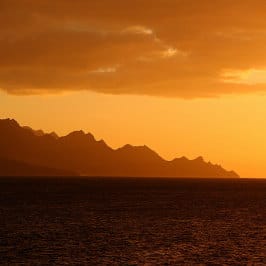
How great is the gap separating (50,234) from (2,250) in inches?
775

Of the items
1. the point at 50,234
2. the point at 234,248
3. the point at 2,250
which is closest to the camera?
the point at 2,250

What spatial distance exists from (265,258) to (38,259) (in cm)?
2994

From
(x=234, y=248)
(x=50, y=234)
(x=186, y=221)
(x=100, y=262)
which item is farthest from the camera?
(x=186, y=221)

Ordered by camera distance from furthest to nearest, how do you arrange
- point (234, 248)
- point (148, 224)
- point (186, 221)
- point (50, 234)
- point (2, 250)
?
point (186, 221), point (148, 224), point (50, 234), point (234, 248), point (2, 250)

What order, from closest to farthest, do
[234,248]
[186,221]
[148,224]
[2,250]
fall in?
1. [2,250]
2. [234,248]
3. [148,224]
4. [186,221]

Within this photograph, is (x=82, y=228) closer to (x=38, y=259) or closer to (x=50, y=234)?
(x=50, y=234)

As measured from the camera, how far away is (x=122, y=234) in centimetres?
9862

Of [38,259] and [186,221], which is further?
[186,221]

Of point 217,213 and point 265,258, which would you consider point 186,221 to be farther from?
point 265,258

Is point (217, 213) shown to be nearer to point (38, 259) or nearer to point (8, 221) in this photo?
point (8, 221)

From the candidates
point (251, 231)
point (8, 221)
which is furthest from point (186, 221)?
point (8, 221)

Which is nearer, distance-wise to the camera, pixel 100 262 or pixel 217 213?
pixel 100 262

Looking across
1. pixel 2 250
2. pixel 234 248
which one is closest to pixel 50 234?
pixel 2 250

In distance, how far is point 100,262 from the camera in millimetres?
69562
